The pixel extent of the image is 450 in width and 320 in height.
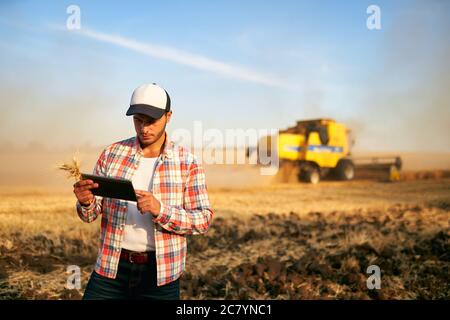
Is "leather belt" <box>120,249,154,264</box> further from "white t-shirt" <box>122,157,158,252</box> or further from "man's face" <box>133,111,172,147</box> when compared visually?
"man's face" <box>133,111,172,147</box>

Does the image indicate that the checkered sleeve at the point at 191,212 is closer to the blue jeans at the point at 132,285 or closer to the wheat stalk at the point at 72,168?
the blue jeans at the point at 132,285

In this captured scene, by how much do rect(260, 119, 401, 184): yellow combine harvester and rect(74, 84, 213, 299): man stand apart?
1885 cm

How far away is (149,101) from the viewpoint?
2768 millimetres

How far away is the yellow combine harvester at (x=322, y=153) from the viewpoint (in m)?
22.2

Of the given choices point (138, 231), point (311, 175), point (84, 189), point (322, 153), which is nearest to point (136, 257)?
point (138, 231)

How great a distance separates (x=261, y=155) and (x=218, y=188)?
3096 millimetres

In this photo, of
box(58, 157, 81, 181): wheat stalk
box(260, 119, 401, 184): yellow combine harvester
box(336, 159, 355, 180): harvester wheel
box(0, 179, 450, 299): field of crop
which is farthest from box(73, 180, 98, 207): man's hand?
box(336, 159, 355, 180): harvester wheel

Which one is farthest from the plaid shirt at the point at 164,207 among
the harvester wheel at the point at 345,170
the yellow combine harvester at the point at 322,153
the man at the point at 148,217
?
the harvester wheel at the point at 345,170

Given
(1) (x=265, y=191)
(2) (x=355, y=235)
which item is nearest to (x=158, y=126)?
(2) (x=355, y=235)

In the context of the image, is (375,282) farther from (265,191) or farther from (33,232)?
(265,191)

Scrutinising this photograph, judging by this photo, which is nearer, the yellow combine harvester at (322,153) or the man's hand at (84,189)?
the man's hand at (84,189)

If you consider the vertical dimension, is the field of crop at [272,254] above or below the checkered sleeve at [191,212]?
below

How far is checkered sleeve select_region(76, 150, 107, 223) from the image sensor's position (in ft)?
9.09

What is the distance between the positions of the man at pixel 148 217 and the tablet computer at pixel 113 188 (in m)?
0.09
